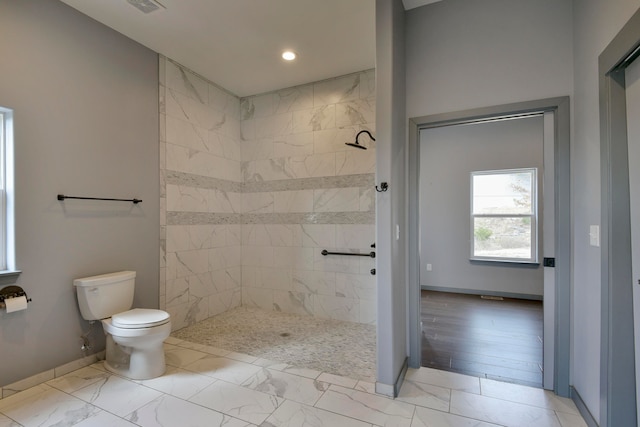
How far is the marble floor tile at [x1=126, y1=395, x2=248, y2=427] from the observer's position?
5.77 feet

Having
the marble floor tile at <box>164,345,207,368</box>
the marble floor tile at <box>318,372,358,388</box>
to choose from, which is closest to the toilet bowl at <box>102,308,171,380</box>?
the marble floor tile at <box>164,345,207,368</box>

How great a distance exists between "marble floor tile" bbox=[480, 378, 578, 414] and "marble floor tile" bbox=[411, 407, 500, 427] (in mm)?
360

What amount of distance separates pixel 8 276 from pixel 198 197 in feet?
5.60

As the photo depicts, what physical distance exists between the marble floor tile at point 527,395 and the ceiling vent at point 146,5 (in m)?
3.63

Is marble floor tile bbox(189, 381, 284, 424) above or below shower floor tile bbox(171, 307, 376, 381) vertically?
above

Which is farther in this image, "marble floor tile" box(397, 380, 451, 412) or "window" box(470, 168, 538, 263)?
"window" box(470, 168, 538, 263)

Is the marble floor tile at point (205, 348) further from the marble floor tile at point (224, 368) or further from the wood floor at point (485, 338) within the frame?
the wood floor at point (485, 338)

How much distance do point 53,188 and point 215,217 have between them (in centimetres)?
162

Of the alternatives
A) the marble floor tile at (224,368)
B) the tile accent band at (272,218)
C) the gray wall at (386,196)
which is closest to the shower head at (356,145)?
the tile accent band at (272,218)

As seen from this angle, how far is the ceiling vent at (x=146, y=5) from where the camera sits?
2.25 metres

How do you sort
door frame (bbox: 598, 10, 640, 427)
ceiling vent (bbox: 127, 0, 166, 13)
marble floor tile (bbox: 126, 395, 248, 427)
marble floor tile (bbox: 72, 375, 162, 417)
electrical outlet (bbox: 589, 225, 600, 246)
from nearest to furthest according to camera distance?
1. door frame (bbox: 598, 10, 640, 427)
2. electrical outlet (bbox: 589, 225, 600, 246)
3. marble floor tile (bbox: 126, 395, 248, 427)
4. marble floor tile (bbox: 72, 375, 162, 417)
5. ceiling vent (bbox: 127, 0, 166, 13)

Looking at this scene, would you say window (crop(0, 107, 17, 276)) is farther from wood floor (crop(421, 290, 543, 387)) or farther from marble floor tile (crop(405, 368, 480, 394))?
wood floor (crop(421, 290, 543, 387))

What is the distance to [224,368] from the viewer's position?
240 centimetres

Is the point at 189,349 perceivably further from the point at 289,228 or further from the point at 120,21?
the point at 120,21
